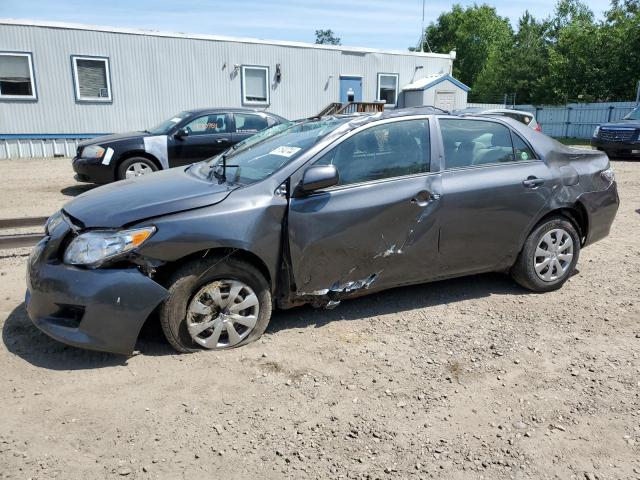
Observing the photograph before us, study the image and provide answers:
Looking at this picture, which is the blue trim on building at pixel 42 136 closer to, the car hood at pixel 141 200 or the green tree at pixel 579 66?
the car hood at pixel 141 200

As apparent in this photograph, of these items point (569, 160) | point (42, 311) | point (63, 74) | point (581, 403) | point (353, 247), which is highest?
point (63, 74)

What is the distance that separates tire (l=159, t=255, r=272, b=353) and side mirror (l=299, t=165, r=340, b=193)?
0.67 m

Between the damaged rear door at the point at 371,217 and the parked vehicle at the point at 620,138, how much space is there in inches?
574

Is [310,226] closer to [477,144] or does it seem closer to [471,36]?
[477,144]

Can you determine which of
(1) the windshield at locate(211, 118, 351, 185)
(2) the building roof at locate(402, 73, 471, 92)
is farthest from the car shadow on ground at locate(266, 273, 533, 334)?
(2) the building roof at locate(402, 73, 471, 92)

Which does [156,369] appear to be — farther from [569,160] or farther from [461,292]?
[569,160]

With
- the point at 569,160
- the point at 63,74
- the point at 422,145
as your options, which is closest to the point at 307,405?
the point at 422,145

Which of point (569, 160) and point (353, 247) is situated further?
point (569, 160)

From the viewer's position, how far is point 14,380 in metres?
3.20

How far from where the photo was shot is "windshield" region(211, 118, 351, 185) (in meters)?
3.88

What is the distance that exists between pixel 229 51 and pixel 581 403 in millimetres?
17259

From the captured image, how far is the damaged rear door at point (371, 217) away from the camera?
370 centimetres

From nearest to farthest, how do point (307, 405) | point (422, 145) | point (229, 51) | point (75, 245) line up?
point (307, 405) < point (75, 245) < point (422, 145) < point (229, 51)

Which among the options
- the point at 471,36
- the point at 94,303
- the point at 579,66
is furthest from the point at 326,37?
the point at 94,303
